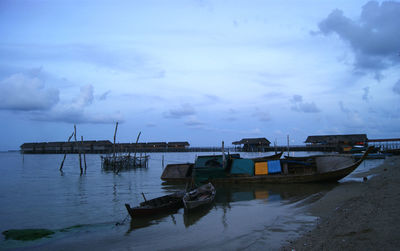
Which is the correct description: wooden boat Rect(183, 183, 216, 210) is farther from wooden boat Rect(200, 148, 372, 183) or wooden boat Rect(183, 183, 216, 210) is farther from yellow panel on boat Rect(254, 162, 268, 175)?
yellow panel on boat Rect(254, 162, 268, 175)

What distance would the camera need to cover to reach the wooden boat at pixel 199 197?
1034 cm

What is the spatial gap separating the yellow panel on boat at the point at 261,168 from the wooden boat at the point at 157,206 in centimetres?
671

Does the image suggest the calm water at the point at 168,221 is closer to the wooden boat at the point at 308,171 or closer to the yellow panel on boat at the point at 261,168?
the wooden boat at the point at 308,171

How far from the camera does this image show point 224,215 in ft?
33.2

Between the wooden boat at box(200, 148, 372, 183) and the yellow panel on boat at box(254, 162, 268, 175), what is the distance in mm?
124

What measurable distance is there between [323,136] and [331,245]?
207 feet

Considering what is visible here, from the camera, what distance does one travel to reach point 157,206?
402 inches

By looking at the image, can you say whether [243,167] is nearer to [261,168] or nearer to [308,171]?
[261,168]

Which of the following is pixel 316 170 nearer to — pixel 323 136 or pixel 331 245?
pixel 331 245

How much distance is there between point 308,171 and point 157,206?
34.7ft

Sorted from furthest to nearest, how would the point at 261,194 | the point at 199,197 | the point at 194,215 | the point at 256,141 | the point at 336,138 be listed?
the point at 256,141, the point at 336,138, the point at 261,194, the point at 199,197, the point at 194,215

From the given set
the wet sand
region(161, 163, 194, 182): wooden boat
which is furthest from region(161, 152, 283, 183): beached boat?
the wet sand

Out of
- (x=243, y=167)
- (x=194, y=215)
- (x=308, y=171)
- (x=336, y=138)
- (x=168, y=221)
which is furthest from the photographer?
(x=336, y=138)

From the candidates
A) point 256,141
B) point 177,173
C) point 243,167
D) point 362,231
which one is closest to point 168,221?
point 362,231
